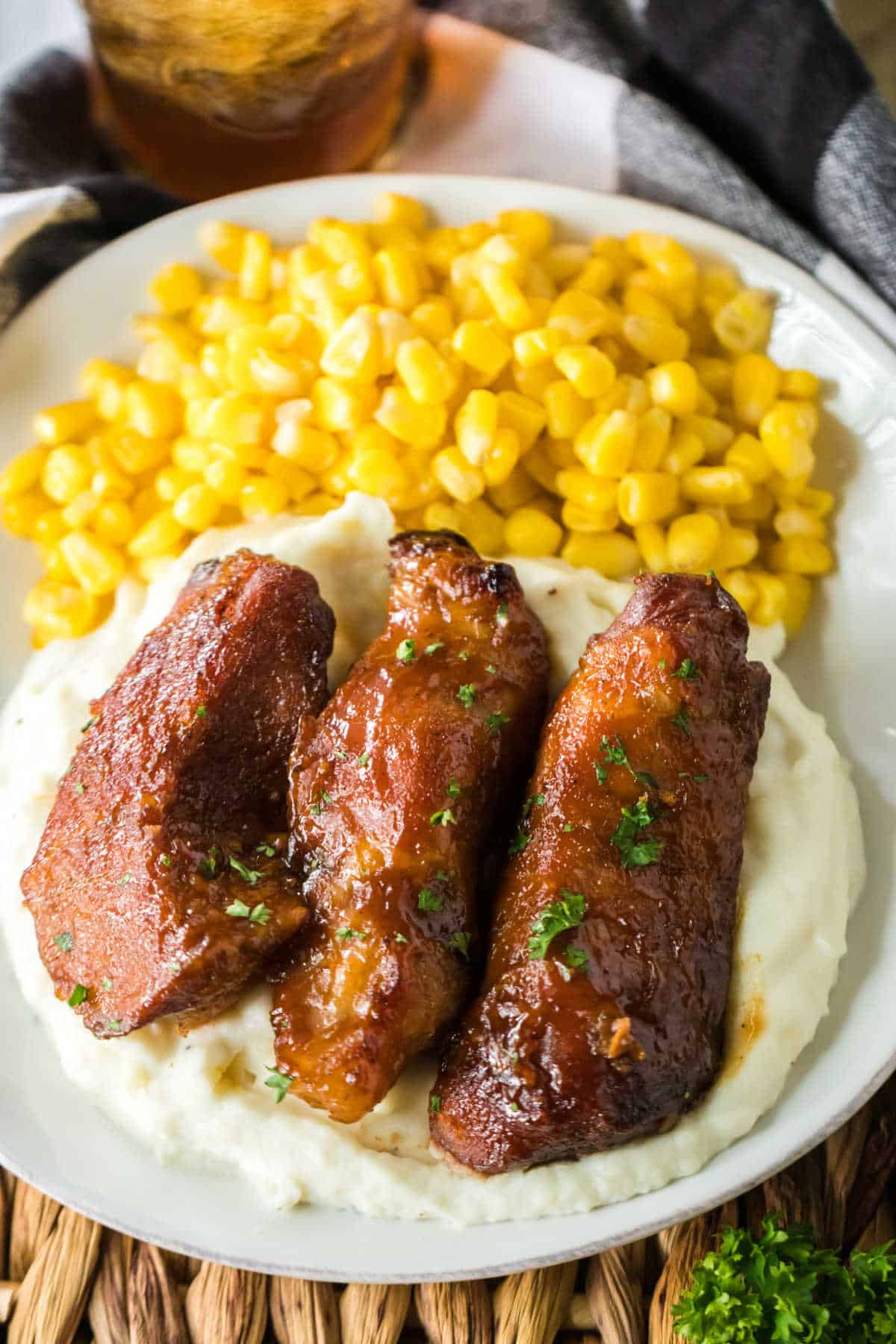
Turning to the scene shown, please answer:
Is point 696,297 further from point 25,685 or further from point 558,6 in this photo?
point 25,685

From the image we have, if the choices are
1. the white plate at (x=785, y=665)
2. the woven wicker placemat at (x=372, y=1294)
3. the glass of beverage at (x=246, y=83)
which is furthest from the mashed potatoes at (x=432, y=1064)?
the glass of beverage at (x=246, y=83)

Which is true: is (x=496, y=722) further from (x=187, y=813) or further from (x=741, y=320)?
(x=741, y=320)

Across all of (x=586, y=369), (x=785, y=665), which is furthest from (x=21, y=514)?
(x=785, y=665)

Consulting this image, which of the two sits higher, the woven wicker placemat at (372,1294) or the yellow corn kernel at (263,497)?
the yellow corn kernel at (263,497)

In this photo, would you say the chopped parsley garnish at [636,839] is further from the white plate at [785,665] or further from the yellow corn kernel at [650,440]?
the yellow corn kernel at [650,440]

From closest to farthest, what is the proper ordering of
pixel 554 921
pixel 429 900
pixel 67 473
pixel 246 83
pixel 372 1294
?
pixel 554 921
pixel 429 900
pixel 372 1294
pixel 67 473
pixel 246 83

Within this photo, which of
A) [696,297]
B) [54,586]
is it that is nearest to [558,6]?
[696,297]
